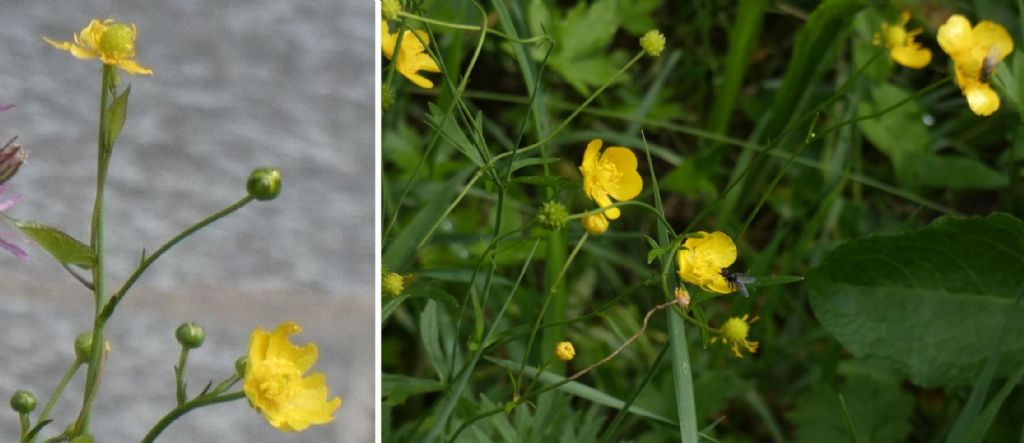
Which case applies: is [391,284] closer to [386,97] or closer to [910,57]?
[386,97]

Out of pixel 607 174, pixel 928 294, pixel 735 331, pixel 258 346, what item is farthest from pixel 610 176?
pixel 928 294

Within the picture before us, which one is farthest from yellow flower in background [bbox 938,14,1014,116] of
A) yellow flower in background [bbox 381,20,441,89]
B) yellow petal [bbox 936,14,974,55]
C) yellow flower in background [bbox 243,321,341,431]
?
yellow flower in background [bbox 243,321,341,431]

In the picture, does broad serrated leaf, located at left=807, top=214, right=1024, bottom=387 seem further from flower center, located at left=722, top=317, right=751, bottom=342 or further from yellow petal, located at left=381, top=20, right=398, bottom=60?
yellow petal, located at left=381, top=20, right=398, bottom=60

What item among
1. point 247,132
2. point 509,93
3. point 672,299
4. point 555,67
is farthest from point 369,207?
point 509,93

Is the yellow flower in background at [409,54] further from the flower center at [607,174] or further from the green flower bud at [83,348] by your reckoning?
the green flower bud at [83,348]

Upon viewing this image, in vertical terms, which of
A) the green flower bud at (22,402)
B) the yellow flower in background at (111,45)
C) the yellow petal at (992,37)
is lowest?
the green flower bud at (22,402)

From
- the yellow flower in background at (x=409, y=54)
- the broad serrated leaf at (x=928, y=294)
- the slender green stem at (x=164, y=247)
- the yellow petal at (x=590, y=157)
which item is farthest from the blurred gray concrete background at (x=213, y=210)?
the broad serrated leaf at (x=928, y=294)
